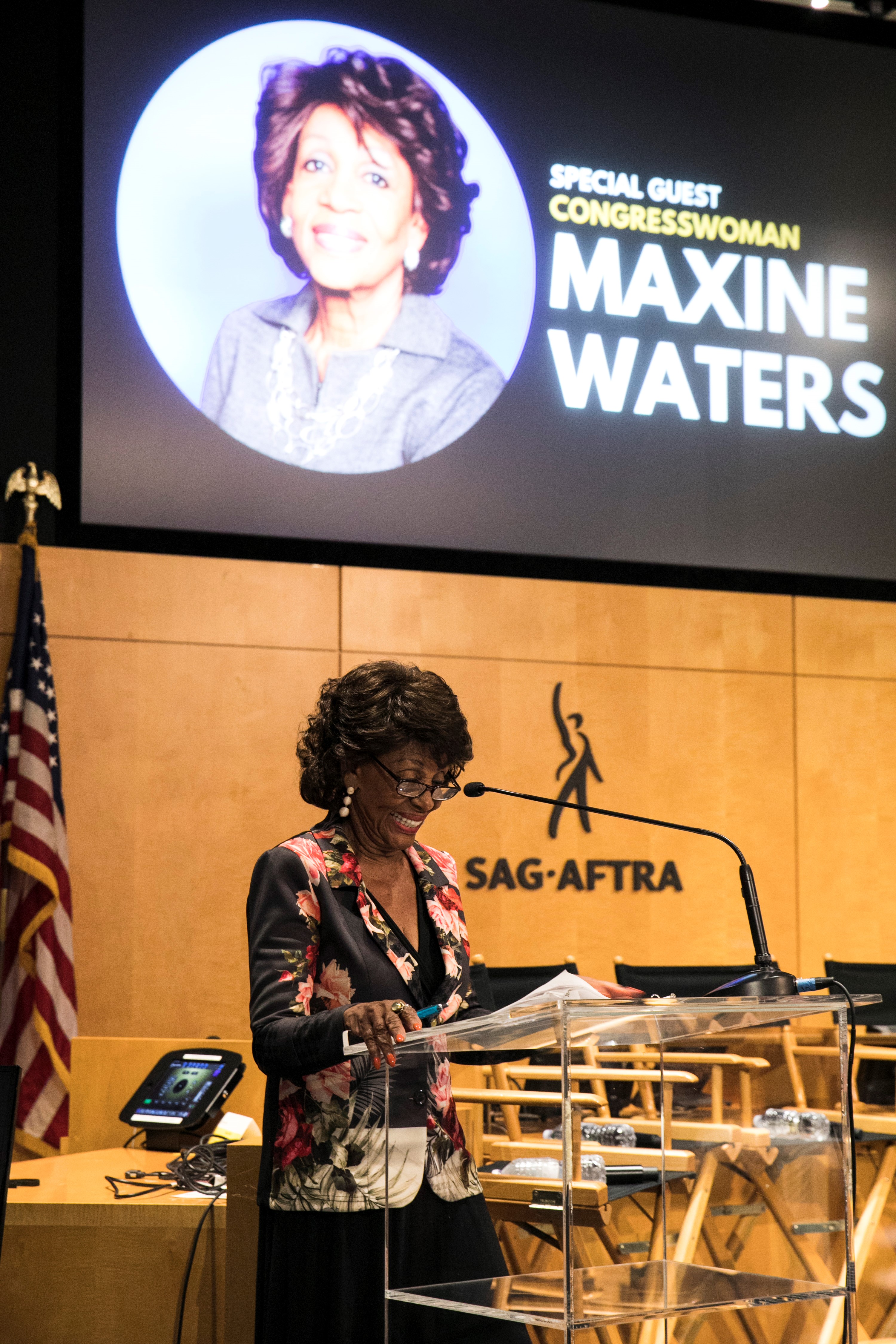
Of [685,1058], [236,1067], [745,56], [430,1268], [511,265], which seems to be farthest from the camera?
[745,56]

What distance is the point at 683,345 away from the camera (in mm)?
6750

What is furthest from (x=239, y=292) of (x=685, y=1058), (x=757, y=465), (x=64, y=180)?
(x=685, y=1058)

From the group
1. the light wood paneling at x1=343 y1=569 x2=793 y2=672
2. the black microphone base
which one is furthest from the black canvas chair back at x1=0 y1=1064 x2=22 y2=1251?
the light wood paneling at x1=343 y1=569 x2=793 y2=672

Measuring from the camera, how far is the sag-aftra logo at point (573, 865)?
6.32m

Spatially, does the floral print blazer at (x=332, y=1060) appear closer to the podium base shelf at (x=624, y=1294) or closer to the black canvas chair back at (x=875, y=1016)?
the podium base shelf at (x=624, y=1294)

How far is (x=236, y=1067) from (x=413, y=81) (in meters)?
4.70

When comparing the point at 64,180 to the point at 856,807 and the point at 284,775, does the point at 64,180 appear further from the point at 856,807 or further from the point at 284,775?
the point at 856,807

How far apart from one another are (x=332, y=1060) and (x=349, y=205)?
5203 millimetres

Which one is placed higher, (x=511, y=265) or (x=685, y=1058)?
(x=511, y=265)

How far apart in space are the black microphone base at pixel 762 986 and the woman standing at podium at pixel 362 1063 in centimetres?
38

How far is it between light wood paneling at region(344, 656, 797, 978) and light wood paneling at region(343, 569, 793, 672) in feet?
0.25

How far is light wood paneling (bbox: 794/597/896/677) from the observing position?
6875 millimetres

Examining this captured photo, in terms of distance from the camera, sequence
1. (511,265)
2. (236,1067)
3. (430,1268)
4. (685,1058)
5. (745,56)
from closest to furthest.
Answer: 1. (430,1268)
2. (685,1058)
3. (236,1067)
4. (511,265)
5. (745,56)

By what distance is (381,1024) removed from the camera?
68.5 inches
